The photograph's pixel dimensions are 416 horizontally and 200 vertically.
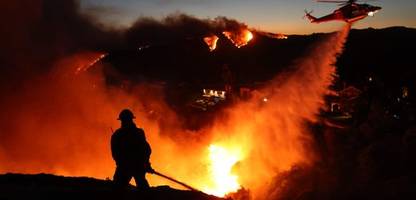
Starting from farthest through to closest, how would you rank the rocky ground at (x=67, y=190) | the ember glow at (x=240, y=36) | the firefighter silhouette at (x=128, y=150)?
the ember glow at (x=240, y=36) → the rocky ground at (x=67, y=190) → the firefighter silhouette at (x=128, y=150)

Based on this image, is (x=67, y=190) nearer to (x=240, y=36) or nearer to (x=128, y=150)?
(x=128, y=150)

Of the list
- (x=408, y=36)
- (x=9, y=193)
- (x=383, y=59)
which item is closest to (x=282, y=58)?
(x=383, y=59)

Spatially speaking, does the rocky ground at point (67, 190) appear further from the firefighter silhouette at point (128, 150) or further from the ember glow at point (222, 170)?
the ember glow at point (222, 170)

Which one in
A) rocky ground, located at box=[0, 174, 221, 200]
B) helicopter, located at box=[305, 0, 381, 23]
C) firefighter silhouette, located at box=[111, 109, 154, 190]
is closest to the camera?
firefighter silhouette, located at box=[111, 109, 154, 190]

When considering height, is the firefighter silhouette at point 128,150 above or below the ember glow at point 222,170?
below

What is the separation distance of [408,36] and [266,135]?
73.2 meters

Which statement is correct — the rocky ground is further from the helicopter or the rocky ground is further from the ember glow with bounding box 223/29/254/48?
the helicopter

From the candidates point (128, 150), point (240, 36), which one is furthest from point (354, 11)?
point (128, 150)

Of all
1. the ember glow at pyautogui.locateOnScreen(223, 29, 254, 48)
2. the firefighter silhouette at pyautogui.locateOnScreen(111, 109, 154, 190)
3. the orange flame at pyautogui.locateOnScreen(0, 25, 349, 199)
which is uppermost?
the orange flame at pyautogui.locateOnScreen(0, 25, 349, 199)

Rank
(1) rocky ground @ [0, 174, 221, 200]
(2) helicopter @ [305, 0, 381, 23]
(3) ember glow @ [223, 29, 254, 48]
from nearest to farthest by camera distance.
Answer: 1. (1) rocky ground @ [0, 174, 221, 200]
2. (3) ember glow @ [223, 29, 254, 48]
3. (2) helicopter @ [305, 0, 381, 23]

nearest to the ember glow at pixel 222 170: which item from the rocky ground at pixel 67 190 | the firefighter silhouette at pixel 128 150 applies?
the rocky ground at pixel 67 190

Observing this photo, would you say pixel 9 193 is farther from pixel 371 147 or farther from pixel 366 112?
pixel 366 112

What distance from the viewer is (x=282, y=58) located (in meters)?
68.8

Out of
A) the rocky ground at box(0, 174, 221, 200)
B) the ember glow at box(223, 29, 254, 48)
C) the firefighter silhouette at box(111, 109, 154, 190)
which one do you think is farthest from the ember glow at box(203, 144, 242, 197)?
the firefighter silhouette at box(111, 109, 154, 190)
